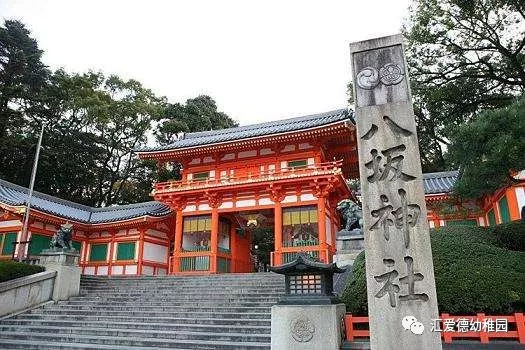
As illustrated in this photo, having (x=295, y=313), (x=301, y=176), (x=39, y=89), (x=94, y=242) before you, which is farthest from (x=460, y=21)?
(x=39, y=89)

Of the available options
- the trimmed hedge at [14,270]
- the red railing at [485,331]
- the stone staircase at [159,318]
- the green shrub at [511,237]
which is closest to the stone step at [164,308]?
the stone staircase at [159,318]

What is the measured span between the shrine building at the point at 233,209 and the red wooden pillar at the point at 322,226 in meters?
0.04

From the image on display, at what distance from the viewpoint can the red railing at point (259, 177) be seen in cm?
1636

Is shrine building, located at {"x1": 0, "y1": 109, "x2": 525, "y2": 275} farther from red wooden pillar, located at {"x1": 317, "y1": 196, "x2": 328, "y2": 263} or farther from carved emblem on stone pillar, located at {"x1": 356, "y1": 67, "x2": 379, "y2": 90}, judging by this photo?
carved emblem on stone pillar, located at {"x1": 356, "y1": 67, "x2": 379, "y2": 90}

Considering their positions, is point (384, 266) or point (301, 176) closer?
point (384, 266)

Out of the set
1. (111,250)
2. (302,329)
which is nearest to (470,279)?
(302,329)

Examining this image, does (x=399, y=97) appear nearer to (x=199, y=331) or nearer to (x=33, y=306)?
(x=199, y=331)

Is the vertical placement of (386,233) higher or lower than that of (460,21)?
lower

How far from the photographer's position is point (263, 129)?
22.6 meters

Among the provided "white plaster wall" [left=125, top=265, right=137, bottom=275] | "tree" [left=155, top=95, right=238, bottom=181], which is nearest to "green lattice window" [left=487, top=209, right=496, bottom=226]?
"white plaster wall" [left=125, top=265, right=137, bottom=275]

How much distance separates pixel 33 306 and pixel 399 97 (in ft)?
38.1

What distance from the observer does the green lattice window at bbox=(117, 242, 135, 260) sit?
19812 millimetres

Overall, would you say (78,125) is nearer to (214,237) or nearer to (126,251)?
(126,251)

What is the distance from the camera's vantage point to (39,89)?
30.5m
